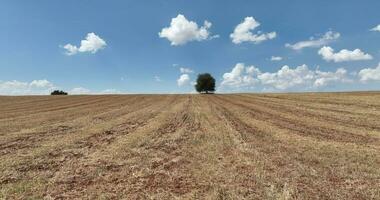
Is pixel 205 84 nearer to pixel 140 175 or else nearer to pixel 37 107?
pixel 37 107

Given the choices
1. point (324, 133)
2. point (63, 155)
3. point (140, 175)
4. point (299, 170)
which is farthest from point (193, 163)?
point (324, 133)

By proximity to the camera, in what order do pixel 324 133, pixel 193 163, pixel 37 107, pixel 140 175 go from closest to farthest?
pixel 140 175, pixel 193 163, pixel 324 133, pixel 37 107

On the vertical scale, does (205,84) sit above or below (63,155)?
above

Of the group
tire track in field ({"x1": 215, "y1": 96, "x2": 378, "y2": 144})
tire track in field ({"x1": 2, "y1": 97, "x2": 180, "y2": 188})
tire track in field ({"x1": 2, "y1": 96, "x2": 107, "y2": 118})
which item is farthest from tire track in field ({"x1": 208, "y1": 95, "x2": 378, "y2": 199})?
tire track in field ({"x1": 2, "y1": 96, "x2": 107, "y2": 118})

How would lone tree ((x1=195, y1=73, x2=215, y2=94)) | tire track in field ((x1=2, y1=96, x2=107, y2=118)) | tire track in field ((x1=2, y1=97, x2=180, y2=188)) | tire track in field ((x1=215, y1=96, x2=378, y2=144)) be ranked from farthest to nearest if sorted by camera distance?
1. lone tree ((x1=195, y1=73, x2=215, y2=94))
2. tire track in field ((x1=2, y1=96, x2=107, y2=118))
3. tire track in field ((x1=215, y1=96, x2=378, y2=144))
4. tire track in field ((x1=2, y1=97, x2=180, y2=188))

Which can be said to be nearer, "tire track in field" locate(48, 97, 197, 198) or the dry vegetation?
the dry vegetation

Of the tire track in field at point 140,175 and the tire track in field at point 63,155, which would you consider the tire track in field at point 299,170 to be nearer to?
the tire track in field at point 140,175

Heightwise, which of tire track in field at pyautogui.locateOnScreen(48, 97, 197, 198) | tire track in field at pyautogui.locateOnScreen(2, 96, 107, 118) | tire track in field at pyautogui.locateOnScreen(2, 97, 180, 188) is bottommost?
tire track in field at pyautogui.locateOnScreen(48, 97, 197, 198)

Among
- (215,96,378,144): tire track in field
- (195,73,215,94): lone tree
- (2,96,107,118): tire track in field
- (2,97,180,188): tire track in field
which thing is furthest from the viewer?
(195,73,215,94): lone tree

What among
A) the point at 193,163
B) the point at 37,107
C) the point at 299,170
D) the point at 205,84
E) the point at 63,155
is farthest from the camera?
the point at 205,84

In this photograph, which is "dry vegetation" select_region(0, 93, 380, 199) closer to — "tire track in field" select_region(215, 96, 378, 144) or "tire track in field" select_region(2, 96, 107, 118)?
"tire track in field" select_region(215, 96, 378, 144)

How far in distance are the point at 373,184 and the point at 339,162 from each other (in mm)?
1707

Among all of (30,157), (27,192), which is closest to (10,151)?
(30,157)

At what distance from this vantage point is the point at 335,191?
19.2 feet
